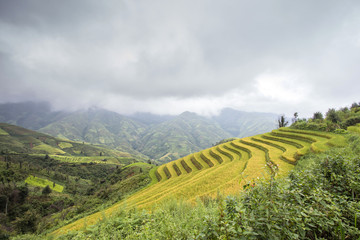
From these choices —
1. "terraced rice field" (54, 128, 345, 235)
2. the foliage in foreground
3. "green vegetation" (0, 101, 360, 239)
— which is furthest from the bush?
the foliage in foreground

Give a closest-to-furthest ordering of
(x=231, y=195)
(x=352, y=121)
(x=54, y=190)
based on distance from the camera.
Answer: (x=231, y=195)
(x=352, y=121)
(x=54, y=190)

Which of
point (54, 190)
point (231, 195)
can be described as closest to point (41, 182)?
point (54, 190)

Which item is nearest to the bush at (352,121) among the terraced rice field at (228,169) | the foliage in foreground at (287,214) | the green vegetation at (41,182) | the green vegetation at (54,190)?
the terraced rice field at (228,169)

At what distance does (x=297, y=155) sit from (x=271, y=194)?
75.1ft

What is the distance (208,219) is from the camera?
11.7 feet

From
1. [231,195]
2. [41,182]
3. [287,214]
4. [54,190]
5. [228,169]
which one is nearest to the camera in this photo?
[287,214]

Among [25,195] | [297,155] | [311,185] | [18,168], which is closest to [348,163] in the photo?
[311,185]

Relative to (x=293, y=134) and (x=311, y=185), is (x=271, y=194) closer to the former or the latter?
(x=311, y=185)

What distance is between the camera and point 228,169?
22719 millimetres

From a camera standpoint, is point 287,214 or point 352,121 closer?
point 287,214

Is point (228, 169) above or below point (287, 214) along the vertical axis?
below

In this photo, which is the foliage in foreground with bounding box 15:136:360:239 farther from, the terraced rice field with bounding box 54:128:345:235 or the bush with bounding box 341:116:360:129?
the bush with bounding box 341:116:360:129

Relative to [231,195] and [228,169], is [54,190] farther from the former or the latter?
[231,195]

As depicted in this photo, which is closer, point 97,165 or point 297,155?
point 297,155
